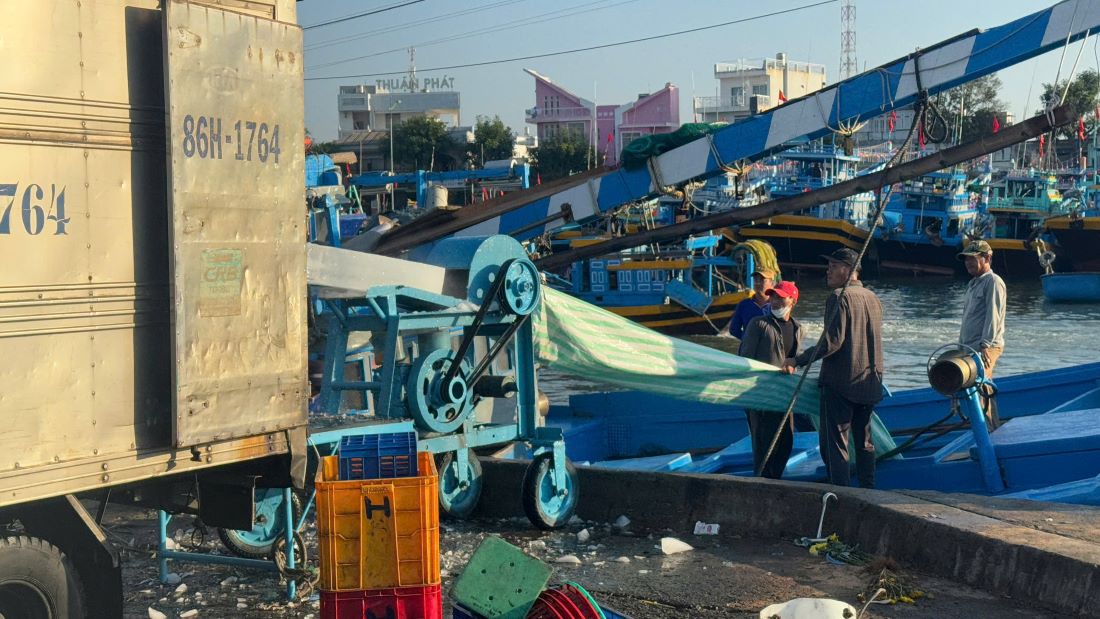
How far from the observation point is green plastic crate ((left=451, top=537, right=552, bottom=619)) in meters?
5.02

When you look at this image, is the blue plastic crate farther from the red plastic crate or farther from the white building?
the white building

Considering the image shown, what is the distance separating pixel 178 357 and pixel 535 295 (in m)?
3.16

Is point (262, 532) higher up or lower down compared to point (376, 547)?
lower down

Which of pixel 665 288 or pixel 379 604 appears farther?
pixel 665 288

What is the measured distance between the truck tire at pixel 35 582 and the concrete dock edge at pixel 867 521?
3.88 metres

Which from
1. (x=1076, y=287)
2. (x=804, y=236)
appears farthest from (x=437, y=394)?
(x=804, y=236)

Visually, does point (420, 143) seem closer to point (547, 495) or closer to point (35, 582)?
point (547, 495)

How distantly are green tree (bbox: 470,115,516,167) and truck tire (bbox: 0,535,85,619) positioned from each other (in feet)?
252

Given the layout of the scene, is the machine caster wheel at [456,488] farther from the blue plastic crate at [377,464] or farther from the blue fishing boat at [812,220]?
the blue fishing boat at [812,220]

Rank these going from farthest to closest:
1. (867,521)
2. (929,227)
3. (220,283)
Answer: (929,227) → (867,521) → (220,283)

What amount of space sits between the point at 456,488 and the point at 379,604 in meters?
3.11

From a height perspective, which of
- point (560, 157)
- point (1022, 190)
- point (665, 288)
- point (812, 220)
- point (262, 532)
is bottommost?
point (262, 532)

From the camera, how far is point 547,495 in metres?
7.78

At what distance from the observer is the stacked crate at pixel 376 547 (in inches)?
197
